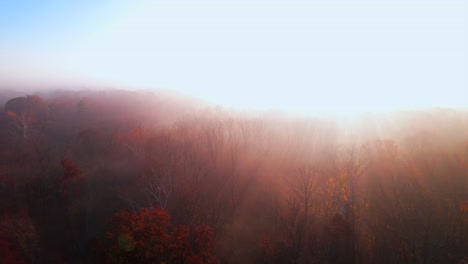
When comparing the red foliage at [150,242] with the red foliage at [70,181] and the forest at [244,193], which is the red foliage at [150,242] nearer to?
the forest at [244,193]

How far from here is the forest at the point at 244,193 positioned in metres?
13.7

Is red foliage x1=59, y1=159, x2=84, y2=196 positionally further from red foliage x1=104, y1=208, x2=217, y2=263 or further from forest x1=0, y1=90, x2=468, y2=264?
red foliage x1=104, y1=208, x2=217, y2=263

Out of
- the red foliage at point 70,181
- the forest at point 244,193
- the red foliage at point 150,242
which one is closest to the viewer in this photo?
the red foliage at point 150,242

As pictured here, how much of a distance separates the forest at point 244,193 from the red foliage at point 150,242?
0.05 m

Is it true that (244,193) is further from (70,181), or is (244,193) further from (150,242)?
(70,181)

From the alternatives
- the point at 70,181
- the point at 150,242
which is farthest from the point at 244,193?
the point at 70,181

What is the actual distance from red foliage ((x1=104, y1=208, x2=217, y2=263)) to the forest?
1.9 inches

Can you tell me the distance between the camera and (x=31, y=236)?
15102 mm

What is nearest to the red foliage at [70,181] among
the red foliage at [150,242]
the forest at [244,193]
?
the forest at [244,193]

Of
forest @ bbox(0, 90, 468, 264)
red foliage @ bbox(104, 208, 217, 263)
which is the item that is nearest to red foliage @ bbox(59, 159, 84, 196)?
forest @ bbox(0, 90, 468, 264)

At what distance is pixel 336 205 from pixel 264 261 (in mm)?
6081

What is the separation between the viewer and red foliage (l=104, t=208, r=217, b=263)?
9.50m

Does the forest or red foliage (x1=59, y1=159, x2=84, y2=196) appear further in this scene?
red foliage (x1=59, y1=159, x2=84, y2=196)

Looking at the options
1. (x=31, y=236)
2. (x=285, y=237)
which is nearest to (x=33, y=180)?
(x=31, y=236)
